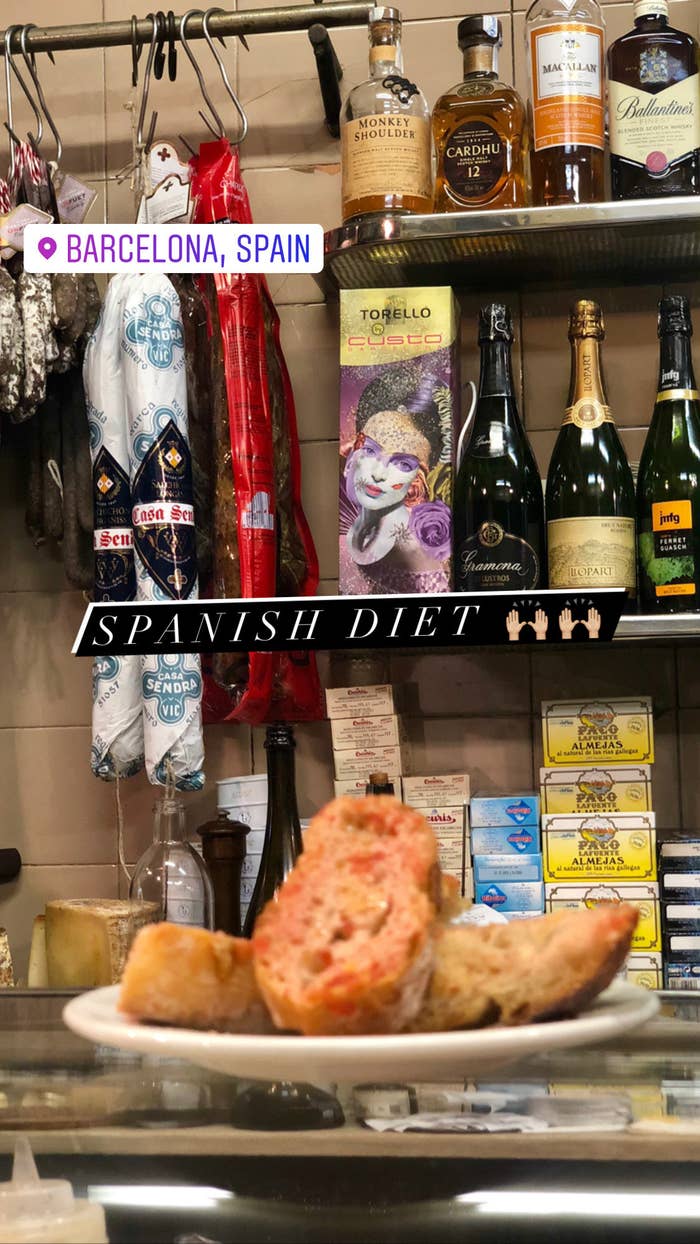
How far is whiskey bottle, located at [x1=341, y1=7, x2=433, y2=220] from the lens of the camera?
1.33 metres

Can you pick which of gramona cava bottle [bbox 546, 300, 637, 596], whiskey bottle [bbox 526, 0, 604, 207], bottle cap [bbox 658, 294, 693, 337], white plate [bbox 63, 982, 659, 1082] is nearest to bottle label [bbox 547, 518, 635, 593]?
gramona cava bottle [bbox 546, 300, 637, 596]

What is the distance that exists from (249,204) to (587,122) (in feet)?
1.40

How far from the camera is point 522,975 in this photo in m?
0.40

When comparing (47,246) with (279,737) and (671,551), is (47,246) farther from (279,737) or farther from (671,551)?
(671,551)

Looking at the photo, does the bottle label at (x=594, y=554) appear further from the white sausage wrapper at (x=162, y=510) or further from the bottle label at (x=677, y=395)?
the white sausage wrapper at (x=162, y=510)

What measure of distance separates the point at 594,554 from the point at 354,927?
95 centimetres

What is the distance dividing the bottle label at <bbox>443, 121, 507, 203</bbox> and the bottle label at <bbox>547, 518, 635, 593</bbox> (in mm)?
341

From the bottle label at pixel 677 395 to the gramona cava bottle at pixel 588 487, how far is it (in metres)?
0.06

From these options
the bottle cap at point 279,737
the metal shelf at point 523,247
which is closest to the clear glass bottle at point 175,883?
the bottle cap at point 279,737

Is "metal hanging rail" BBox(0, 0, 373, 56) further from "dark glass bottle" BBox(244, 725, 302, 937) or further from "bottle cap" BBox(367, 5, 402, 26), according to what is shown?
"dark glass bottle" BBox(244, 725, 302, 937)

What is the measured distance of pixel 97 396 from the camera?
4.65 ft

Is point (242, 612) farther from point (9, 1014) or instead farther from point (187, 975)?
point (187, 975)

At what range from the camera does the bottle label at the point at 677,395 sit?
4.64ft

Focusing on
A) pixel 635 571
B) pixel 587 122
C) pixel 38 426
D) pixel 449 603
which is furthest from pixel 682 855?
pixel 38 426
